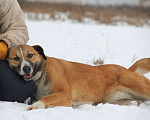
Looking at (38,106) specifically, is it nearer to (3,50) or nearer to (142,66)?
(3,50)

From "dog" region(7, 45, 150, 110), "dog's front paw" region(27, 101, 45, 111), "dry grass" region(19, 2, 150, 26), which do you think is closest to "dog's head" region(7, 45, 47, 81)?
"dog" region(7, 45, 150, 110)

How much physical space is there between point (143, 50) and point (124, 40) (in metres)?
2.18

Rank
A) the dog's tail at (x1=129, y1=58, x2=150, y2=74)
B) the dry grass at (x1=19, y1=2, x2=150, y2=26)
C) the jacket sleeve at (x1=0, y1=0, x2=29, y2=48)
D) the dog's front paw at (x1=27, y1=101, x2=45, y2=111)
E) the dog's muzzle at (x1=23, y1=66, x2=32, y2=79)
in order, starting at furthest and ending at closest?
1. the dry grass at (x1=19, y1=2, x2=150, y2=26)
2. the dog's tail at (x1=129, y1=58, x2=150, y2=74)
3. the jacket sleeve at (x1=0, y1=0, x2=29, y2=48)
4. the dog's muzzle at (x1=23, y1=66, x2=32, y2=79)
5. the dog's front paw at (x1=27, y1=101, x2=45, y2=111)

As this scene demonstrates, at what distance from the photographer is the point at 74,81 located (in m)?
3.75

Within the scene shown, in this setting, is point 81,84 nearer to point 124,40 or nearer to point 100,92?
point 100,92

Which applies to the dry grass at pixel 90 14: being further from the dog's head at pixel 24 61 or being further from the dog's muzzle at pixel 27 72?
the dog's muzzle at pixel 27 72

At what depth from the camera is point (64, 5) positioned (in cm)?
2030

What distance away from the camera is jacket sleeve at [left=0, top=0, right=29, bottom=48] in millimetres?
3770

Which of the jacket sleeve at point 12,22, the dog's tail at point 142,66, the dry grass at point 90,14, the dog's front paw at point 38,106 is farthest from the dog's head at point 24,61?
the dry grass at point 90,14

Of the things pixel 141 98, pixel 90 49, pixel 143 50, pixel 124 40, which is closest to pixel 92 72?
pixel 141 98

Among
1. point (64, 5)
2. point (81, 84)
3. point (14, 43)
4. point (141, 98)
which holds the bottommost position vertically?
point (141, 98)

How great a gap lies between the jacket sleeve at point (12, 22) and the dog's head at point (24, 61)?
1.12ft

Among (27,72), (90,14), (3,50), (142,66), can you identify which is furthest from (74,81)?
(90,14)

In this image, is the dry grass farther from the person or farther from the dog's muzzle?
the dog's muzzle
